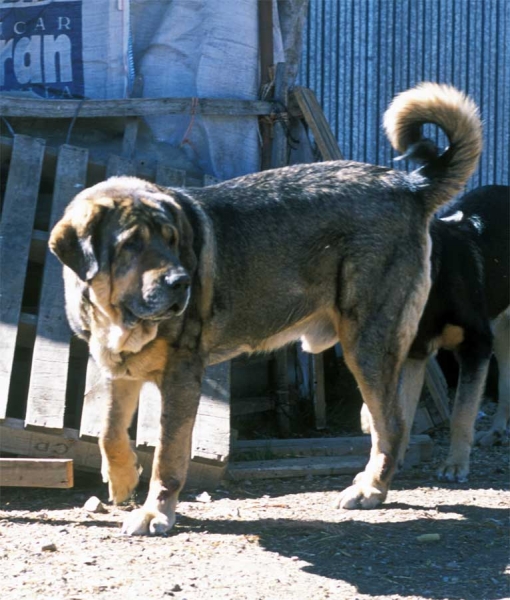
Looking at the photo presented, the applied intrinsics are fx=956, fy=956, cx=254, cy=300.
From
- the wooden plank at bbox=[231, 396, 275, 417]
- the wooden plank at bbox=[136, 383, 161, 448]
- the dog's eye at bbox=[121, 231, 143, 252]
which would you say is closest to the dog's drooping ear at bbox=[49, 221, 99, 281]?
the dog's eye at bbox=[121, 231, 143, 252]

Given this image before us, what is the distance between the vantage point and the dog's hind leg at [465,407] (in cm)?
569

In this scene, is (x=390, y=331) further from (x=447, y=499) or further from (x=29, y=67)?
(x=29, y=67)

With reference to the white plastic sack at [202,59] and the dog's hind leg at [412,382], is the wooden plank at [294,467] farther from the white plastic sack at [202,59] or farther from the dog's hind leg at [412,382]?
the white plastic sack at [202,59]

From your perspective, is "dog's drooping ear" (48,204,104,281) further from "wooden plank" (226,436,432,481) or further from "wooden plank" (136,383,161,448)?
"wooden plank" (226,436,432,481)

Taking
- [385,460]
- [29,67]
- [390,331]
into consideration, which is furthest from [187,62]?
[385,460]

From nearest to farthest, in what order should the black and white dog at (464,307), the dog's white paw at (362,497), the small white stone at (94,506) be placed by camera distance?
the small white stone at (94,506) < the dog's white paw at (362,497) < the black and white dog at (464,307)

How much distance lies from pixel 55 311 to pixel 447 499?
2.48 m

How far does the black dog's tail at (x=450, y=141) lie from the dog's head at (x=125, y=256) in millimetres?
1591

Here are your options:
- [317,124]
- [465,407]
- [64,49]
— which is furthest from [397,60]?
Result: [465,407]

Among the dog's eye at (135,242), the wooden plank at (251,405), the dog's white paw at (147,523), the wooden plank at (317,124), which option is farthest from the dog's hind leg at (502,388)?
the dog's eye at (135,242)

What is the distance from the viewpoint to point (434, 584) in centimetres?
387

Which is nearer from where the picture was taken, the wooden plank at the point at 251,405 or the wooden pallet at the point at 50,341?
the wooden pallet at the point at 50,341

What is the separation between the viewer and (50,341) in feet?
17.9

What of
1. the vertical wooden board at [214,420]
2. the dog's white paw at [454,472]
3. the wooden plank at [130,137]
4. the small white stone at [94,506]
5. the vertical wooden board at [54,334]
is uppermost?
the wooden plank at [130,137]
